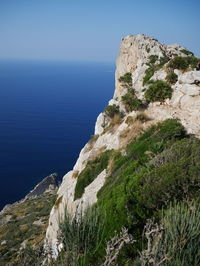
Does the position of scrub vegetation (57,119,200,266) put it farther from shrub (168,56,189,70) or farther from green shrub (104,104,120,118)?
green shrub (104,104,120,118)

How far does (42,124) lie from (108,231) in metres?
176

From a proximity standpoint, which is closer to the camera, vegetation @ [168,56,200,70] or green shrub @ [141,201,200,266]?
green shrub @ [141,201,200,266]

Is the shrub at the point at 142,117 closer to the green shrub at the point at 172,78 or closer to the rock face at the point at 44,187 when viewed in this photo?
the green shrub at the point at 172,78

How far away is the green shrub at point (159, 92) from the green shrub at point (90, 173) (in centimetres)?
737

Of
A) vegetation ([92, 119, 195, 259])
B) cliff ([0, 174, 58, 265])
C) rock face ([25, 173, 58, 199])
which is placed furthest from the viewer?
rock face ([25, 173, 58, 199])

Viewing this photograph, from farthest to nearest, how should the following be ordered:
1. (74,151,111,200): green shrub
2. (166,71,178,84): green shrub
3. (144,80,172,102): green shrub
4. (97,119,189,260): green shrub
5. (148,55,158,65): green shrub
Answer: (148,55,158,65): green shrub → (166,71,178,84): green shrub → (144,80,172,102): green shrub → (74,151,111,200): green shrub → (97,119,189,260): green shrub

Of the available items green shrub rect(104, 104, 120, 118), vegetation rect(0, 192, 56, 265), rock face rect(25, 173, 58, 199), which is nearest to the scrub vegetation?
green shrub rect(104, 104, 120, 118)

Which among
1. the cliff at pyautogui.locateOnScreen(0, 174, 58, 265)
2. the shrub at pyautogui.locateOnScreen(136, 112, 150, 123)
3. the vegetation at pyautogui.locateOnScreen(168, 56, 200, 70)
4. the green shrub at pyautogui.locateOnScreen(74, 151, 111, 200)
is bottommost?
the cliff at pyautogui.locateOnScreen(0, 174, 58, 265)

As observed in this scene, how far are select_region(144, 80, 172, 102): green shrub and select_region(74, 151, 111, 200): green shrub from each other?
290 inches

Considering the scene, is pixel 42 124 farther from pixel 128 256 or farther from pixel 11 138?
pixel 128 256

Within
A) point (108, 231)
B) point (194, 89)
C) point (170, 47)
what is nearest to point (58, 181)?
point (170, 47)

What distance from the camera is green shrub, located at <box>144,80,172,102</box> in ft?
87.7

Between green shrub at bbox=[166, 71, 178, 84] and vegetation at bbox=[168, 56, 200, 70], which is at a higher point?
vegetation at bbox=[168, 56, 200, 70]

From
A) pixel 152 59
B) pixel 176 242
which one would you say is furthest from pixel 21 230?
pixel 176 242
